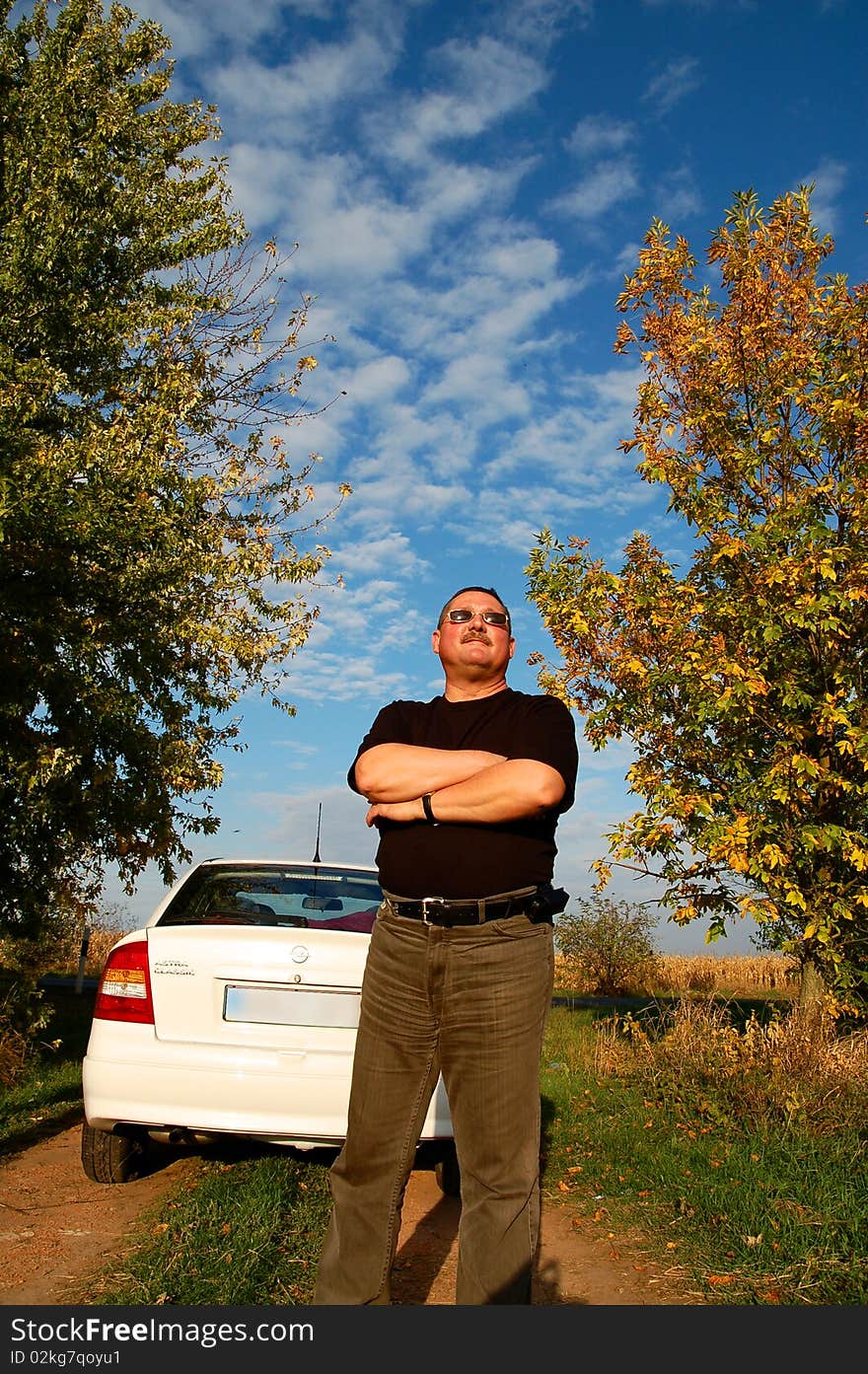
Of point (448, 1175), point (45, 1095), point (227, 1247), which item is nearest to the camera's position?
point (227, 1247)

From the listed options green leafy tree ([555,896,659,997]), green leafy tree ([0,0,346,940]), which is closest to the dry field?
green leafy tree ([555,896,659,997])

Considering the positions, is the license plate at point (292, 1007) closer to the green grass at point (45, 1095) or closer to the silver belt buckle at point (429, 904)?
the silver belt buckle at point (429, 904)

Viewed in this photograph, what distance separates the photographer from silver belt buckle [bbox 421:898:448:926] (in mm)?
2721

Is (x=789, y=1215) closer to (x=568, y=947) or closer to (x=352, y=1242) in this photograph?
(x=352, y=1242)

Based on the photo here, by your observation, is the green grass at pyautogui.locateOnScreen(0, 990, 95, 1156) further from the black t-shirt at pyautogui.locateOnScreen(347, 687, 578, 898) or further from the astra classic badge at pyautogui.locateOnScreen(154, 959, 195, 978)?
Result: the black t-shirt at pyautogui.locateOnScreen(347, 687, 578, 898)

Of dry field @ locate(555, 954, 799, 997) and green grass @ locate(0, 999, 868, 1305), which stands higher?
green grass @ locate(0, 999, 868, 1305)

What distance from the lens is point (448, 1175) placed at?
16.2 ft

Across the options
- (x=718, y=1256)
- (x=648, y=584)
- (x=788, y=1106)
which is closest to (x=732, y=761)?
(x=648, y=584)

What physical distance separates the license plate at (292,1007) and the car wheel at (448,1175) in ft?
3.56

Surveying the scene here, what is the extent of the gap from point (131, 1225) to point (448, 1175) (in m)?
1.61

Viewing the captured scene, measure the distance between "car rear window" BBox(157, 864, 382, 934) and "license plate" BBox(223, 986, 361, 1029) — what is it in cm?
38

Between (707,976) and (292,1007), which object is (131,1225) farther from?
(707,976)

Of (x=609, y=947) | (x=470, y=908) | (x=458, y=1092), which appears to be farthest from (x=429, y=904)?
(x=609, y=947)

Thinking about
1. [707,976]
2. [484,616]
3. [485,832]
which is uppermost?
[484,616]
